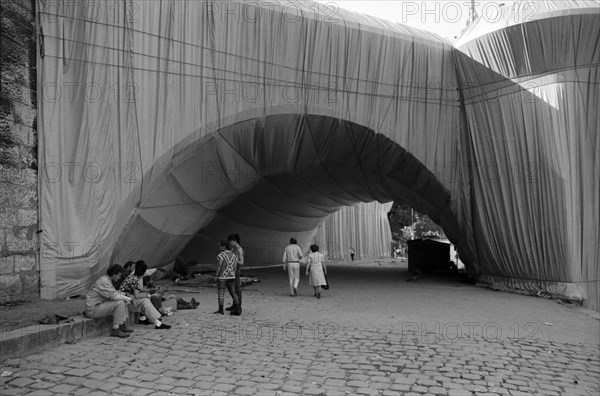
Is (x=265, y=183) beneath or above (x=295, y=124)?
beneath

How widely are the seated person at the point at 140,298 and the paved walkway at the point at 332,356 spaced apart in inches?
8.6

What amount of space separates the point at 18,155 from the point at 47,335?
3627 millimetres

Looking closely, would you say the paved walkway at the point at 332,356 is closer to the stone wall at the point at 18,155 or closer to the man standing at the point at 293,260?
the man standing at the point at 293,260

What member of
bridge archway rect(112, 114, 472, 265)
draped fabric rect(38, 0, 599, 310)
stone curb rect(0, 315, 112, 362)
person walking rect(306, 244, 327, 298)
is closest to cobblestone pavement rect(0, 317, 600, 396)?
stone curb rect(0, 315, 112, 362)

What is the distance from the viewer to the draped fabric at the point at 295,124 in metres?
9.20

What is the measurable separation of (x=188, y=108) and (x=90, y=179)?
2.58 meters

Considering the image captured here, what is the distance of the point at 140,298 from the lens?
7367 millimetres

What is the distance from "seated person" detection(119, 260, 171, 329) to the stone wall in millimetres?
1891

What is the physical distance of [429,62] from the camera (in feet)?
45.2

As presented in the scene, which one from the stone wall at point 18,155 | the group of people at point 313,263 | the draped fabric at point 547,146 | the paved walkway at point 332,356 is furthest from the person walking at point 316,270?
the stone wall at point 18,155

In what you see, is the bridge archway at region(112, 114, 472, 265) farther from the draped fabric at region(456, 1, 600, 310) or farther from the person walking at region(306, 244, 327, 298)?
the person walking at region(306, 244, 327, 298)

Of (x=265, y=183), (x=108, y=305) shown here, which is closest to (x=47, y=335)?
(x=108, y=305)

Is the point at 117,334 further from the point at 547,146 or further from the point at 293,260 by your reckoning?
the point at 547,146

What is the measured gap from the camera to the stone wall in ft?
25.5
